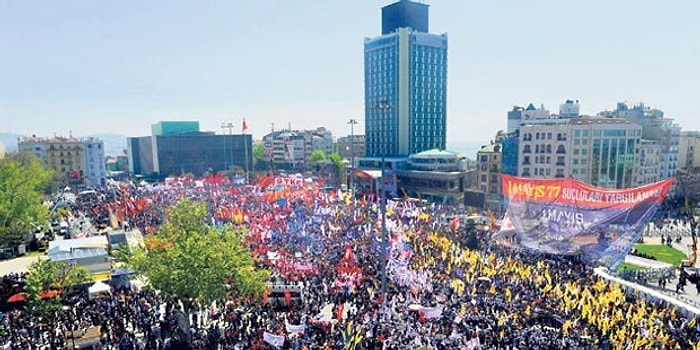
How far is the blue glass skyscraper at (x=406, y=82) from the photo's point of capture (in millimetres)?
93312

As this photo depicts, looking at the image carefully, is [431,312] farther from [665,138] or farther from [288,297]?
[665,138]

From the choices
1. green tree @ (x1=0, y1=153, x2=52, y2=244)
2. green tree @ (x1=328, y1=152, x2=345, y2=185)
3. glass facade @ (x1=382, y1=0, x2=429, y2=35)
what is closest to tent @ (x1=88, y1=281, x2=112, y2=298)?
green tree @ (x1=0, y1=153, x2=52, y2=244)

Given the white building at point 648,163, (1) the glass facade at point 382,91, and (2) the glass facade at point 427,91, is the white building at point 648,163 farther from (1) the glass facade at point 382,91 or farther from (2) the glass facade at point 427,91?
(1) the glass facade at point 382,91

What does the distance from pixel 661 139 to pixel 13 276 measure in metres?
89.1

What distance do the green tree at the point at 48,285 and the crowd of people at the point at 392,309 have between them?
1.27m

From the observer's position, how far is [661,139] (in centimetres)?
7769

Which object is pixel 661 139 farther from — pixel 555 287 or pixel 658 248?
pixel 555 287

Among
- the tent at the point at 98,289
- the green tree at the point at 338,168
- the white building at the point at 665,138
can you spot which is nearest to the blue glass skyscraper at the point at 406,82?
the green tree at the point at 338,168

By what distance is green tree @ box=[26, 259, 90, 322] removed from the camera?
65.9 ft

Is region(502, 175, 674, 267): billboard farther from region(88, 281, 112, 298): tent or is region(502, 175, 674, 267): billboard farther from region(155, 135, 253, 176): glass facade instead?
region(155, 135, 253, 176): glass facade

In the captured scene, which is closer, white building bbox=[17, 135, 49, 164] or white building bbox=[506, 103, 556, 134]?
white building bbox=[506, 103, 556, 134]

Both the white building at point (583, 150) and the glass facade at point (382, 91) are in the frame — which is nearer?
the white building at point (583, 150)

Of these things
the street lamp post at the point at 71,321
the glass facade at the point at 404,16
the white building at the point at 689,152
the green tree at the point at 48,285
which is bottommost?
the street lamp post at the point at 71,321

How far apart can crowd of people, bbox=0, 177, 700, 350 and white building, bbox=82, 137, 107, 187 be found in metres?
79.1
